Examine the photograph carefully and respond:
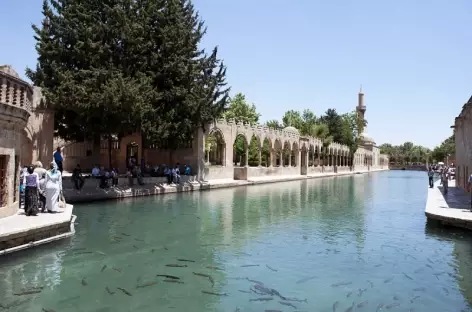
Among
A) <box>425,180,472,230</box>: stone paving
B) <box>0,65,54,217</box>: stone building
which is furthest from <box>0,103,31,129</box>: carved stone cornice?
<box>425,180,472,230</box>: stone paving

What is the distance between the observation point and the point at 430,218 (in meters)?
13.7

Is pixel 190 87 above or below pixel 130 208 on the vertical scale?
above

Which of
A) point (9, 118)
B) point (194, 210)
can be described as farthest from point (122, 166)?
point (9, 118)

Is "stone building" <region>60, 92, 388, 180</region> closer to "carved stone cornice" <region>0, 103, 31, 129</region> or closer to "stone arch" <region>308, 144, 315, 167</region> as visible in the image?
"stone arch" <region>308, 144, 315, 167</region>

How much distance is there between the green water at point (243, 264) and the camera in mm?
6758

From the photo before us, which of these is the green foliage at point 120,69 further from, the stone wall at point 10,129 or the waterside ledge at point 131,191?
the stone wall at point 10,129

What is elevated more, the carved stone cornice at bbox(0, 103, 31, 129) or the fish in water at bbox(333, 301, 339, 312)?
the carved stone cornice at bbox(0, 103, 31, 129)

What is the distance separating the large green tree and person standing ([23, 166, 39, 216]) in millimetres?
7922

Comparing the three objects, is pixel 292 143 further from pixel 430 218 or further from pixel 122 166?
pixel 430 218

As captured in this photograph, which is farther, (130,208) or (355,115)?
(355,115)

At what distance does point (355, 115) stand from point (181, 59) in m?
51.6

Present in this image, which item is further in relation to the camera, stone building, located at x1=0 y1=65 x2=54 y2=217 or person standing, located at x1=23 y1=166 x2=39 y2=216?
person standing, located at x1=23 y1=166 x2=39 y2=216

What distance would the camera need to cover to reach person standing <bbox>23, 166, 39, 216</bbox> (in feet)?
36.8

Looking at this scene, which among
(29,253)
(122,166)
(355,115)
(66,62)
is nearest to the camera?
(29,253)
